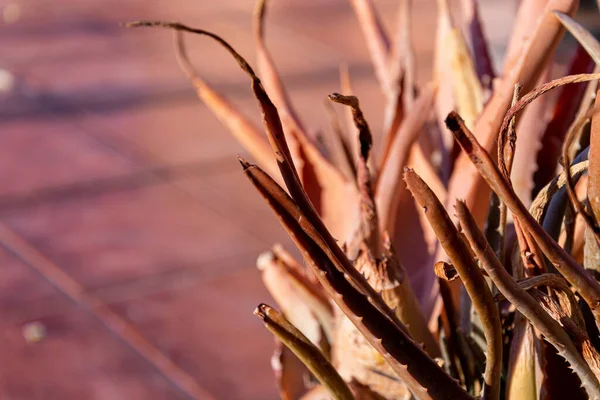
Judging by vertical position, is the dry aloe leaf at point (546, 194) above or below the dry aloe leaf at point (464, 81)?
below

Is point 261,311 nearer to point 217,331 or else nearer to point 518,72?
point 518,72

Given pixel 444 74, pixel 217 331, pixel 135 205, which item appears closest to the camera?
pixel 444 74

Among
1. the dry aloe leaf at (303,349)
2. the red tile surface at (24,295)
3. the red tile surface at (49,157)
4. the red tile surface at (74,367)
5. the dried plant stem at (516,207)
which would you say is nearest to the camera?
the dried plant stem at (516,207)

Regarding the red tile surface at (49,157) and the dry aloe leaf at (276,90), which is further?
the red tile surface at (49,157)

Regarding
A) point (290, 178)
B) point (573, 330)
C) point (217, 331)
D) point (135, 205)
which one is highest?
point (135, 205)

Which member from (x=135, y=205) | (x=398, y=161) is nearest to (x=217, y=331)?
(x=135, y=205)

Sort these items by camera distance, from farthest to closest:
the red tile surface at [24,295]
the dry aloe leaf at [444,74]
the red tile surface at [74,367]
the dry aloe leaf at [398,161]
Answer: the red tile surface at [24,295] < the red tile surface at [74,367] < the dry aloe leaf at [444,74] < the dry aloe leaf at [398,161]

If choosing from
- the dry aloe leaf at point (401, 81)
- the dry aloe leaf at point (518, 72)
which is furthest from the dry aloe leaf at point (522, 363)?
the dry aloe leaf at point (401, 81)

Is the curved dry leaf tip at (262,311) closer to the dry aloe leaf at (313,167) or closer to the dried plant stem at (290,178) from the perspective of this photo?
the dried plant stem at (290,178)
